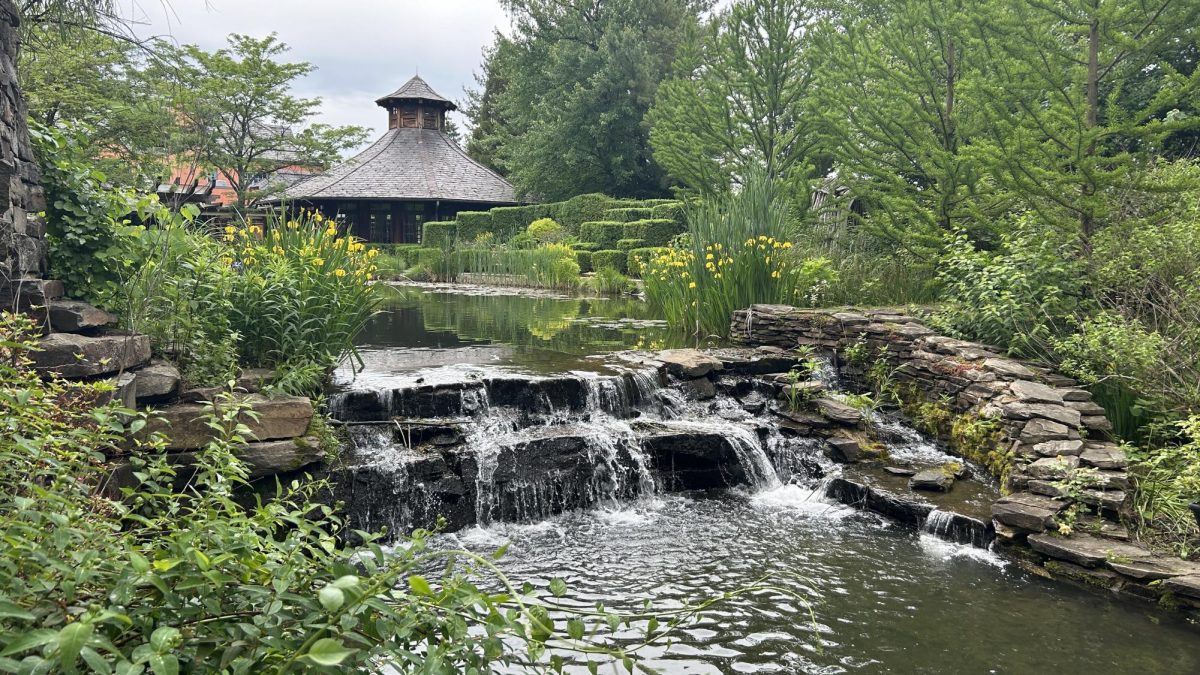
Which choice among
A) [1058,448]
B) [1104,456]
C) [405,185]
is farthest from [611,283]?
[405,185]

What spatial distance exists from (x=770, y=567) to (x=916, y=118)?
824cm

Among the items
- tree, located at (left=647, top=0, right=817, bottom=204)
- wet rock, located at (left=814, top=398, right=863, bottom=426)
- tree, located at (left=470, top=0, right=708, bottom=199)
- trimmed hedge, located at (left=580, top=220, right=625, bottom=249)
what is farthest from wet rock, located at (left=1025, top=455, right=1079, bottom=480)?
tree, located at (left=470, top=0, right=708, bottom=199)

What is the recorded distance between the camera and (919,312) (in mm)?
8141

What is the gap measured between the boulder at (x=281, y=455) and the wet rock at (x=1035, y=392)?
523 centimetres

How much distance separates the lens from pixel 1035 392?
5824 mm

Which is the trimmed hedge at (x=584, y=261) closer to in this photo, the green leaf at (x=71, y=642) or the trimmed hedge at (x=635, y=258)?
the trimmed hedge at (x=635, y=258)

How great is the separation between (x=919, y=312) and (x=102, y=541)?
7893mm

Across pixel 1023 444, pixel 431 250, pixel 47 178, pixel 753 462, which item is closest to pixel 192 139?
pixel 431 250

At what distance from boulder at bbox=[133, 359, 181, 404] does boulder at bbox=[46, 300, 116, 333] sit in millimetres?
373

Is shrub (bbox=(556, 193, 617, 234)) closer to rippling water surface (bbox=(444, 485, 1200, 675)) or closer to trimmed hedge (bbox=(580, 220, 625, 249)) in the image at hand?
trimmed hedge (bbox=(580, 220, 625, 249))

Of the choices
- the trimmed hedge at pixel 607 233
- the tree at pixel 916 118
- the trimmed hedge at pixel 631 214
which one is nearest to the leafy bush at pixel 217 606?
the tree at pixel 916 118

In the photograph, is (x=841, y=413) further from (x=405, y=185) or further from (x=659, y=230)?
(x=405, y=185)

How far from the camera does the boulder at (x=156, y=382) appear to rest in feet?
14.5

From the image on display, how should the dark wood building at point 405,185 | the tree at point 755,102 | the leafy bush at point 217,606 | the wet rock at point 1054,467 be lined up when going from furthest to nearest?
the dark wood building at point 405,185 → the tree at point 755,102 → the wet rock at point 1054,467 → the leafy bush at point 217,606
